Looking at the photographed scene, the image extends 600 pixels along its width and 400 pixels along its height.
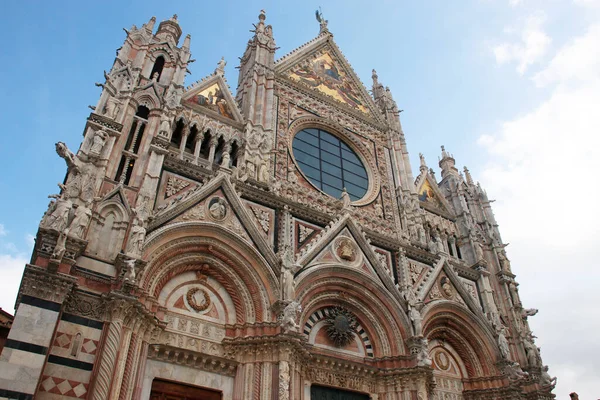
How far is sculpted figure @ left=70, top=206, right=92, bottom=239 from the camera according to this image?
9227 mm

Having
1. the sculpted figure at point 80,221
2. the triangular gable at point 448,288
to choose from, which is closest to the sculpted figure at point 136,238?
the sculpted figure at point 80,221

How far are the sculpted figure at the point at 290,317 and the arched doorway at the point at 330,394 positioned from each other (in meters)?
1.88

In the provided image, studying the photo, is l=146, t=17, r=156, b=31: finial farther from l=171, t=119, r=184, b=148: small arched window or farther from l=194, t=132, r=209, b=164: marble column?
l=194, t=132, r=209, b=164: marble column

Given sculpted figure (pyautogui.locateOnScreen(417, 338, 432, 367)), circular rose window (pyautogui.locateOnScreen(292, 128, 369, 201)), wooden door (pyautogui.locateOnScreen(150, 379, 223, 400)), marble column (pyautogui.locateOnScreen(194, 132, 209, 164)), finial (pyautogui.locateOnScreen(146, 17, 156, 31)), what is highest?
finial (pyautogui.locateOnScreen(146, 17, 156, 31))

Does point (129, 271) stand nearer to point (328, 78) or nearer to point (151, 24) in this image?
point (151, 24)

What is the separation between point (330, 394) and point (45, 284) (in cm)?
693

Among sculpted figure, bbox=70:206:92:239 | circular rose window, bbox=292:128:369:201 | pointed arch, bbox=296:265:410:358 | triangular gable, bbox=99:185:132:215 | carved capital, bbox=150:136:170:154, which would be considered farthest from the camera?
circular rose window, bbox=292:128:369:201

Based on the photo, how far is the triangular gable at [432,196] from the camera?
18.8 meters

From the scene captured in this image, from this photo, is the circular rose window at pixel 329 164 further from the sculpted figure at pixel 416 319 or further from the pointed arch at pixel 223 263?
the pointed arch at pixel 223 263

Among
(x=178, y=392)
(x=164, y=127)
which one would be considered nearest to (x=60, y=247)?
(x=178, y=392)

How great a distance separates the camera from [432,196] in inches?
765

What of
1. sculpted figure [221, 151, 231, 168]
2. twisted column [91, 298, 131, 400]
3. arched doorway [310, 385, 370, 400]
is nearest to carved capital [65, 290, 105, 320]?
twisted column [91, 298, 131, 400]

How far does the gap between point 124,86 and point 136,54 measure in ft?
5.54

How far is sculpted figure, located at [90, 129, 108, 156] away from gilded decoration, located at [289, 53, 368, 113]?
895 cm
